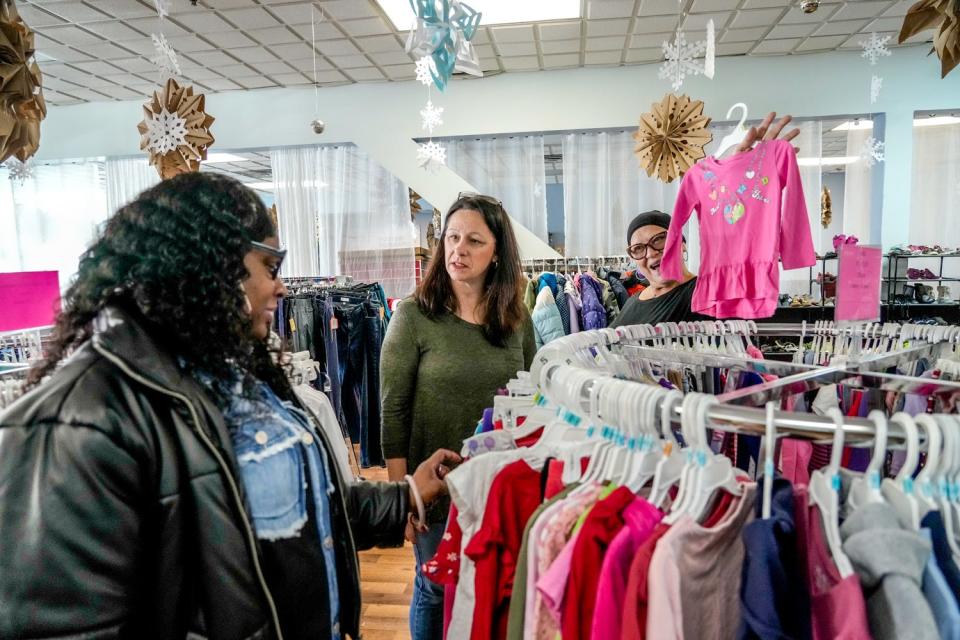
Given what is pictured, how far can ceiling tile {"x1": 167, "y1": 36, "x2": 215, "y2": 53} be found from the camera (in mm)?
4637

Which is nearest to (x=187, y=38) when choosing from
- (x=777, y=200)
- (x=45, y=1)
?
(x=45, y=1)

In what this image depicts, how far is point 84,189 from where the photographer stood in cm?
A: 674

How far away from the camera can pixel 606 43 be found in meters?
4.89

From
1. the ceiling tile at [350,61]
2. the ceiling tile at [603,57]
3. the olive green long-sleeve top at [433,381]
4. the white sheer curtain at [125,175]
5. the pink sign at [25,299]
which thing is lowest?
the olive green long-sleeve top at [433,381]

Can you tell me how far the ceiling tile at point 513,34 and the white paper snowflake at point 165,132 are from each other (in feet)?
8.54

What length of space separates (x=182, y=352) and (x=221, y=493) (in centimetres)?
22

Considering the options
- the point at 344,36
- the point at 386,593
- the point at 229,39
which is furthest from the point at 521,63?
the point at 386,593

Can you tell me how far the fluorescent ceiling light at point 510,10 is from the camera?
4184 millimetres

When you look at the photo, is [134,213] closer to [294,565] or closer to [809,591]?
[294,565]

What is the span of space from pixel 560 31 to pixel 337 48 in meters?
1.95

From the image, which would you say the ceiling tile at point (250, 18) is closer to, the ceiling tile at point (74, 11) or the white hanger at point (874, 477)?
the ceiling tile at point (74, 11)

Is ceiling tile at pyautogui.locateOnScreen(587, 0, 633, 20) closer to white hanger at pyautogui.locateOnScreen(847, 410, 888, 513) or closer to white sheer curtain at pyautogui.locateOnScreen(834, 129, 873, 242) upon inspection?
white sheer curtain at pyautogui.locateOnScreen(834, 129, 873, 242)

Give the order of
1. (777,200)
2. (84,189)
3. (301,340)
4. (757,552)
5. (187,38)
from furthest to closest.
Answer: (84,189)
(187,38)
(301,340)
(777,200)
(757,552)

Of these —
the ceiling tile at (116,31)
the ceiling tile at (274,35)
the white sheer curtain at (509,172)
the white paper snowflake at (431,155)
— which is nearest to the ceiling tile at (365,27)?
the ceiling tile at (274,35)
